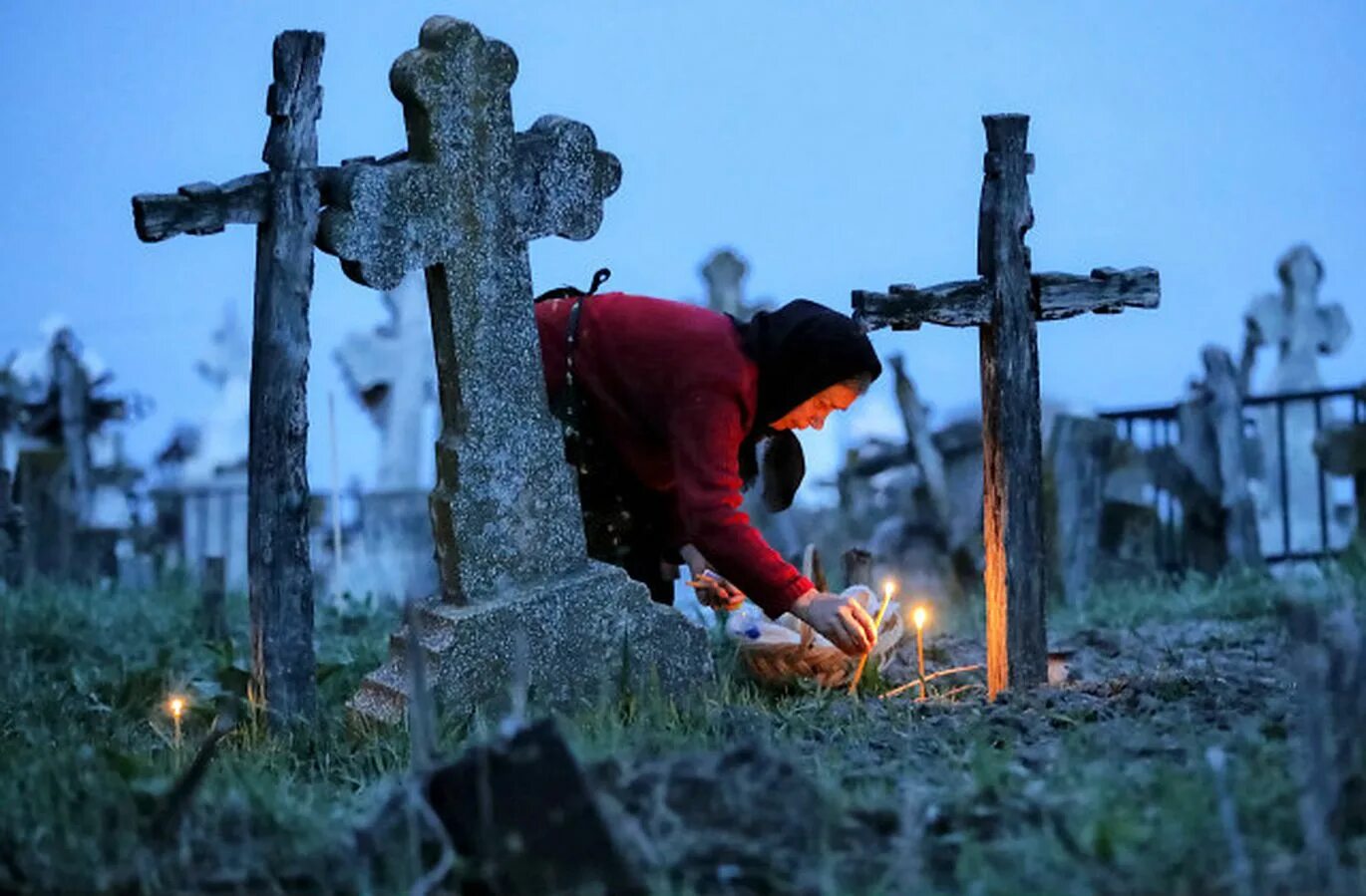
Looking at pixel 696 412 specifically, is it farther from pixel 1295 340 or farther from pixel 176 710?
pixel 1295 340

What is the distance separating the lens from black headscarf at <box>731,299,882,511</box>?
5836 mm

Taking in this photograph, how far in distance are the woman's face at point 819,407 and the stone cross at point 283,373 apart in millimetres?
1494

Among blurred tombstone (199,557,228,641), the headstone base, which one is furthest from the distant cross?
the headstone base

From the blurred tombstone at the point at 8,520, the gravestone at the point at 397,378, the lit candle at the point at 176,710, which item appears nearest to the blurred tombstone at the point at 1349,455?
the blurred tombstone at the point at 8,520

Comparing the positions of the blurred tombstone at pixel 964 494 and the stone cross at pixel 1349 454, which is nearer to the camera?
the stone cross at pixel 1349 454

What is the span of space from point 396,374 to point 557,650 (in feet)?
47.7

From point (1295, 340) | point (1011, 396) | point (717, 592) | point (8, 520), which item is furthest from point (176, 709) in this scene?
point (1295, 340)

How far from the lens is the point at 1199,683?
5.68 metres

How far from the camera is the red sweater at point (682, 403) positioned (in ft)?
19.1

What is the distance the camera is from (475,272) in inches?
230

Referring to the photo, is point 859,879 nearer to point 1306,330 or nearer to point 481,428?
point 481,428

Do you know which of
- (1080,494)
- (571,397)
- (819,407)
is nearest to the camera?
(819,407)

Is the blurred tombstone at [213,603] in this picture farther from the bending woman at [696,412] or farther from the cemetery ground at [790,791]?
the bending woman at [696,412]

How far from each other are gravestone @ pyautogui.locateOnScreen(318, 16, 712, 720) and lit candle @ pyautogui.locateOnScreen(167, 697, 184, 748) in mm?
501
